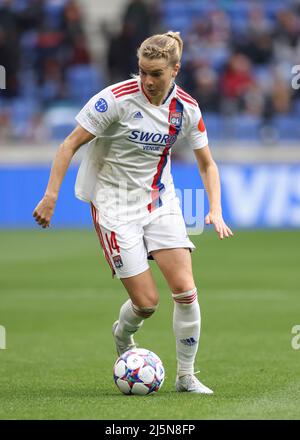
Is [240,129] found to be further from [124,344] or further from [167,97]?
[167,97]

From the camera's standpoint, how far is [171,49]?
6410 millimetres

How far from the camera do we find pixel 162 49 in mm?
6363

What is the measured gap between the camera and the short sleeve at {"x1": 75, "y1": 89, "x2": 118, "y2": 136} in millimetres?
6555

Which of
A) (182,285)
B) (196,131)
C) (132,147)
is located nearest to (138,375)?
(182,285)

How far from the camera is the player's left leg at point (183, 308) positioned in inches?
260

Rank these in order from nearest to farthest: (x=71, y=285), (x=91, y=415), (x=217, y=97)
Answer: (x=91, y=415)
(x=71, y=285)
(x=217, y=97)

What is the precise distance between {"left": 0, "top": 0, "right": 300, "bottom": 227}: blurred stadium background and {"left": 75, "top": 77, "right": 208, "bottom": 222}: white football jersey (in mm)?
12467

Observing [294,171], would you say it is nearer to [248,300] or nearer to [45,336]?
[248,300]

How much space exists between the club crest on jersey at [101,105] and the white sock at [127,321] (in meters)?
1.34

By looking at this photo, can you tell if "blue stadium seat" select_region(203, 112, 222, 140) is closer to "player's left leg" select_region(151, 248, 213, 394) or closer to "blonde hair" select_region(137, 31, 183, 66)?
"player's left leg" select_region(151, 248, 213, 394)

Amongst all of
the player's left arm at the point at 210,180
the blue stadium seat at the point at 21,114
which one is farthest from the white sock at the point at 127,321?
the blue stadium seat at the point at 21,114

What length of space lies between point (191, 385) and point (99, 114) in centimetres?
183
